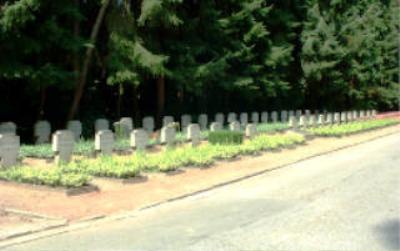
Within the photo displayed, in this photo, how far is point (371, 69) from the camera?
5581cm

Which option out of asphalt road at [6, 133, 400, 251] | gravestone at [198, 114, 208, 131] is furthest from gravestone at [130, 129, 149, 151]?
gravestone at [198, 114, 208, 131]

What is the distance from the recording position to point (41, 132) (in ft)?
74.7

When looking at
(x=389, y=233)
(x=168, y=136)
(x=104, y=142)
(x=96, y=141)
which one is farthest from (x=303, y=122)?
(x=389, y=233)

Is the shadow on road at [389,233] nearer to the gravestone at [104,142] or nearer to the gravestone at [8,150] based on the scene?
the gravestone at [8,150]

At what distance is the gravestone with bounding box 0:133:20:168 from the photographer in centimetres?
Result: 1573

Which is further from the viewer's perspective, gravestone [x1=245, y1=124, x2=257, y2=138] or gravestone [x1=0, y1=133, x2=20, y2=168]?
gravestone [x1=245, y1=124, x2=257, y2=138]

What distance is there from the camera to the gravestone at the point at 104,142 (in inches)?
725

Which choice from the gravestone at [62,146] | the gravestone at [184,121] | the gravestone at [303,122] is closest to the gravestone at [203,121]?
the gravestone at [184,121]

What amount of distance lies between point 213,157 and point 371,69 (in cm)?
3947

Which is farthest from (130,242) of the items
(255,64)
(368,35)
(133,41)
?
(368,35)

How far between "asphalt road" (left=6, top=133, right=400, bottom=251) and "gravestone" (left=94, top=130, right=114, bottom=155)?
4667mm

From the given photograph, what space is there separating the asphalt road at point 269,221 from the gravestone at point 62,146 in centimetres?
471

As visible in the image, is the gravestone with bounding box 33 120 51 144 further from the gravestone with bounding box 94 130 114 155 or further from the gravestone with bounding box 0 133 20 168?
the gravestone with bounding box 0 133 20 168

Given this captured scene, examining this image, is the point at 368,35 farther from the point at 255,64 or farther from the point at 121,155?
the point at 121,155
